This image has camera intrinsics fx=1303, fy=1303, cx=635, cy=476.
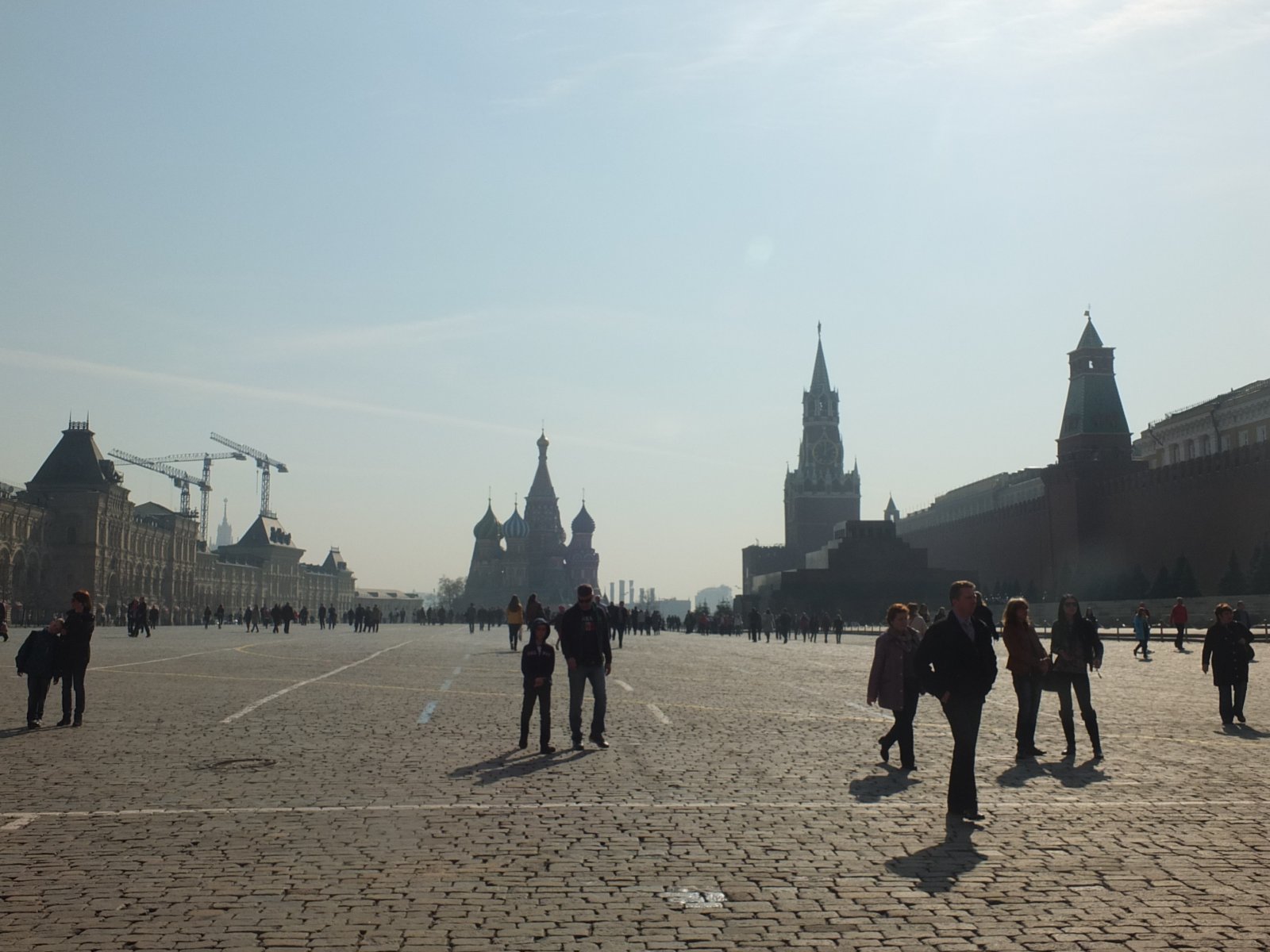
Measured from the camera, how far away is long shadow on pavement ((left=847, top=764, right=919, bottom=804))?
899 cm

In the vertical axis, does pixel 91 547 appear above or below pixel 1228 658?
above

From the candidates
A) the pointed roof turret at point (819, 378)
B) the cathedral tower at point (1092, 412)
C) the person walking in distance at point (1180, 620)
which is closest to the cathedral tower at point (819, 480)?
the pointed roof turret at point (819, 378)

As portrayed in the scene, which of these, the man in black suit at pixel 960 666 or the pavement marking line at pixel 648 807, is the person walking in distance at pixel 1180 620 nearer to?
the pavement marking line at pixel 648 807

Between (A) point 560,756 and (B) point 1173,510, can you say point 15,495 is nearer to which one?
(B) point 1173,510

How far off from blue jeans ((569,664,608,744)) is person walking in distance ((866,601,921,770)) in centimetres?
246

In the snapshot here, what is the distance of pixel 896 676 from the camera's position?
37.1 feet

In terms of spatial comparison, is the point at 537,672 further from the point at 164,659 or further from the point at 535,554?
the point at 535,554

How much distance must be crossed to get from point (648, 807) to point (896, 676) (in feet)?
11.9

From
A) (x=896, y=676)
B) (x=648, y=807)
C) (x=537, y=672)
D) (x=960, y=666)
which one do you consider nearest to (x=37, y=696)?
(x=537, y=672)

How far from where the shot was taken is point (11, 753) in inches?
441

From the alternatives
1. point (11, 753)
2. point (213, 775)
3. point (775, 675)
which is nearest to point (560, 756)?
point (213, 775)

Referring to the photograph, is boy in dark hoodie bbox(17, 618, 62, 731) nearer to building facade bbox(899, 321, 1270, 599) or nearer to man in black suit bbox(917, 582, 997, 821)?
man in black suit bbox(917, 582, 997, 821)

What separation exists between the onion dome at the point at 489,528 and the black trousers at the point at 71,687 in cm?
16223

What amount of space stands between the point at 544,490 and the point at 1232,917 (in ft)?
560
